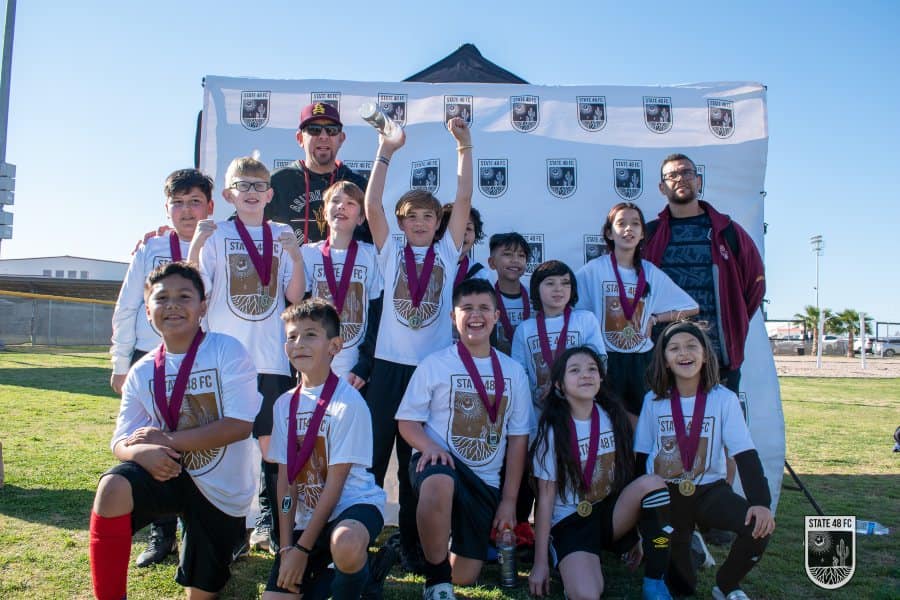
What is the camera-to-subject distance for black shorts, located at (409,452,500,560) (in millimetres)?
3104

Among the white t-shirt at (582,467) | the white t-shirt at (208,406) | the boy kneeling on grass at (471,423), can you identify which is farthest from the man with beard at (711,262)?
the white t-shirt at (208,406)

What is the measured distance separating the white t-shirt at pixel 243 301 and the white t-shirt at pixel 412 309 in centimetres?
Answer: 53

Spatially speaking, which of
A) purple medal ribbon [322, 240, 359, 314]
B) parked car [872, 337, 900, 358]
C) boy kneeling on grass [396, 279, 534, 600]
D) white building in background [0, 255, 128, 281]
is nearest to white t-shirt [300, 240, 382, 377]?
purple medal ribbon [322, 240, 359, 314]

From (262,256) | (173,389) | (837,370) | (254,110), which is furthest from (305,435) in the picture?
(837,370)

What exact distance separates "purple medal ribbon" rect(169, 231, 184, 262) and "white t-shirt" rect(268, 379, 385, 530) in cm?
127

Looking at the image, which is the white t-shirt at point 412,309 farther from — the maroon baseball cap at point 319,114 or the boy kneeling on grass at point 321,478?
the maroon baseball cap at point 319,114

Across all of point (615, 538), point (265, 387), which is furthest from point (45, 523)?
point (615, 538)

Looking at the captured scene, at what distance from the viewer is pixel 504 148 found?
203 inches

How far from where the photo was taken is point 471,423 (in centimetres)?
323

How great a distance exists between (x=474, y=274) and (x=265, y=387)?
4.59ft

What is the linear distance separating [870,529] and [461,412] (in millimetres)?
2870

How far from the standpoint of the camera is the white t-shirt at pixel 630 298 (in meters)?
3.84

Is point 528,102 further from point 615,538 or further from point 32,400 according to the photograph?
point 32,400

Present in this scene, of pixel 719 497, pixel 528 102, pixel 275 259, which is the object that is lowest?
pixel 719 497
